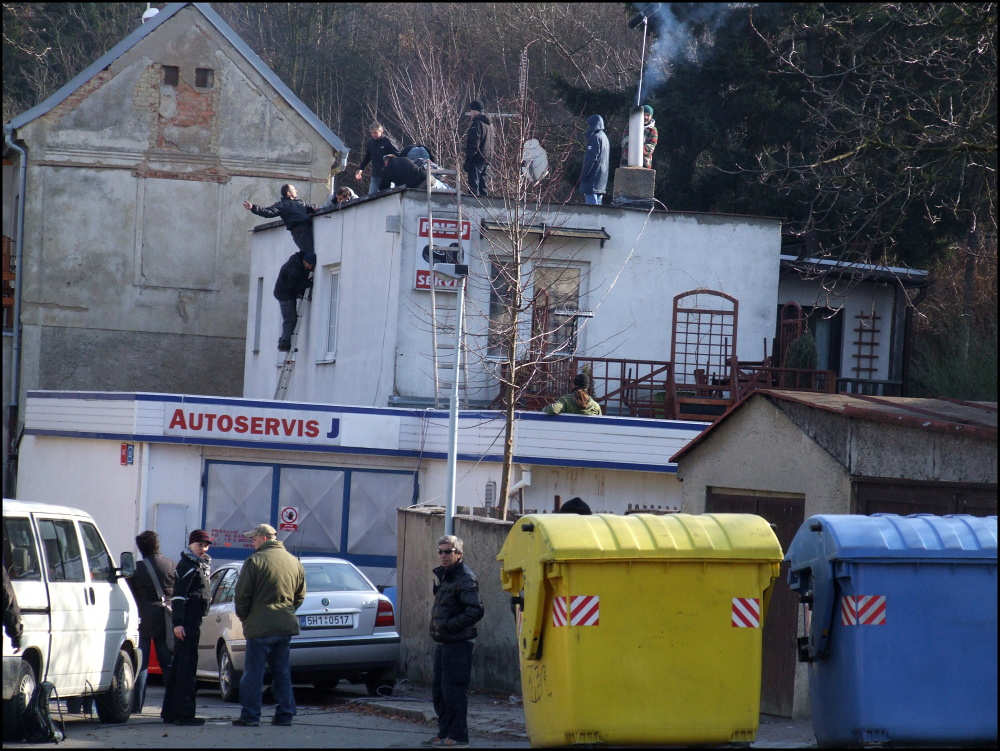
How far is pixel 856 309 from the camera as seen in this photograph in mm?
28281

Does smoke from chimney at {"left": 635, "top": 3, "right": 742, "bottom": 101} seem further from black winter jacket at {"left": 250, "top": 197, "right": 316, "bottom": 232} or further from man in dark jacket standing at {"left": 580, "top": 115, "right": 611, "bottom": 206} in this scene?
black winter jacket at {"left": 250, "top": 197, "right": 316, "bottom": 232}

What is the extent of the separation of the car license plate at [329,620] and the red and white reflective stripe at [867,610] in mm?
6910

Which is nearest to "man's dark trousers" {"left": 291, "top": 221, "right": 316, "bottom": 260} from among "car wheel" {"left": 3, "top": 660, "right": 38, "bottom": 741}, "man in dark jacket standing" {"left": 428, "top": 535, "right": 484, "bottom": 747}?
"man in dark jacket standing" {"left": 428, "top": 535, "right": 484, "bottom": 747}

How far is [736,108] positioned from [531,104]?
8.42 metres

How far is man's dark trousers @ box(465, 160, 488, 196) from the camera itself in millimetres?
24062

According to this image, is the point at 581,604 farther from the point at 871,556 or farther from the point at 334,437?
the point at 334,437

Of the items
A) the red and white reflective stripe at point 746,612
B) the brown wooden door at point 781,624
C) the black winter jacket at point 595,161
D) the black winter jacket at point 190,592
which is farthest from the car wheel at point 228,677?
the black winter jacket at point 595,161

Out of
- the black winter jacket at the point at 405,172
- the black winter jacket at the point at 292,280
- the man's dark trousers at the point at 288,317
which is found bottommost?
the man's dark trousers at the point at 288,317

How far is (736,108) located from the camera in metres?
33.3

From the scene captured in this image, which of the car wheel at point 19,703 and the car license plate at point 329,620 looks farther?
the car license plate at point 329,620

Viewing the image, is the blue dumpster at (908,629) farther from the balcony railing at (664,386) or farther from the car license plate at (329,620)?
the balcony railing at (664,386)

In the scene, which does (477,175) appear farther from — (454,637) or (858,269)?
(454,637)

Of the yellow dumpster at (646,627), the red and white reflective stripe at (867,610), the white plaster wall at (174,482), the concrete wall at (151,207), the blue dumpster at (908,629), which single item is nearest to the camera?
the blue dumpster at (908,629)

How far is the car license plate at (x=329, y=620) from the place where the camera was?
49.6ft
